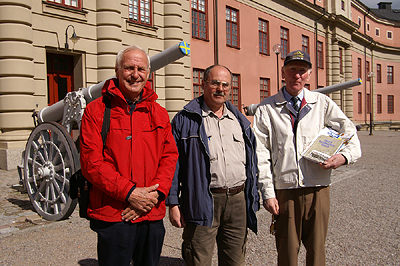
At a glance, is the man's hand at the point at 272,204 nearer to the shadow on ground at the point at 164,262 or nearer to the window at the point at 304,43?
the shadow on ground at the point at 164,262

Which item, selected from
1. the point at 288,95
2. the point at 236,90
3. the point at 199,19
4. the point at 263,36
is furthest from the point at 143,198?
the point at 263,36

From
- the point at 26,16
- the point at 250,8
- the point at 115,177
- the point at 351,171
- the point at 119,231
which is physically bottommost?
the point at 351,171

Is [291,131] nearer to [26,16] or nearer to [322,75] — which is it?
[26,16]

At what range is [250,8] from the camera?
20.0 metres

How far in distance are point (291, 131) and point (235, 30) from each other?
56.4ft

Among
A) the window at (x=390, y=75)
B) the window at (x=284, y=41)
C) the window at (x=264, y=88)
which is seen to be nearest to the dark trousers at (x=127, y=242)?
the window at (x=264, y=88)

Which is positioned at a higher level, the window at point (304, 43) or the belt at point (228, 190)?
the window at point (304, 43)

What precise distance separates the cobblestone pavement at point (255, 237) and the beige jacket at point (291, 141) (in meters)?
1.33

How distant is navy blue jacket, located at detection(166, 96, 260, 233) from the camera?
266 centimetres

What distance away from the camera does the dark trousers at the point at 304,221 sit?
2.83m

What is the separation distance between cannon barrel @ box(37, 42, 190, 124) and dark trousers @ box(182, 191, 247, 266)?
232 centimetres

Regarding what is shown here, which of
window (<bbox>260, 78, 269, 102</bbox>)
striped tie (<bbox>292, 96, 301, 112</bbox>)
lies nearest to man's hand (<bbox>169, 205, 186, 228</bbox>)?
striped tie (<bbox>292, 96, 301, 112</bbox>)

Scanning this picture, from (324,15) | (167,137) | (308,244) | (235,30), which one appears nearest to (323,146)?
(308,244)

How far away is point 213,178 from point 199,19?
1512 cm
